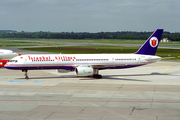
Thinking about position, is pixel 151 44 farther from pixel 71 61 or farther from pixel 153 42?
pixel 71 61

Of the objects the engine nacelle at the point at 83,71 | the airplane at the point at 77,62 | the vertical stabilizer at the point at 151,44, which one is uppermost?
the vertical stabilizer at the point at 151,44

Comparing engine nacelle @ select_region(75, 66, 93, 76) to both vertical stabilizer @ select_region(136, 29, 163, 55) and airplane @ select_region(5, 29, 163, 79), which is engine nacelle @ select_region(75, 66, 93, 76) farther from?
vertical stabilizer @ select_region(136, 29, 163, 55)

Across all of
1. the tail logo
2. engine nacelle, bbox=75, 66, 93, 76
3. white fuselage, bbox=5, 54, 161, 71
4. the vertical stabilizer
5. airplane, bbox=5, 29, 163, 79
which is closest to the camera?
engine nacelle, bbox=75, 66, 93, 76

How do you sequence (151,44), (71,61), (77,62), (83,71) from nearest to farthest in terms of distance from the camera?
(83,71), (71,61), (77,62), (151,44)

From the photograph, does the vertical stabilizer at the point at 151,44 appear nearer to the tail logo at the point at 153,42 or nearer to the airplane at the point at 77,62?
the tail logo at the point at 153,42

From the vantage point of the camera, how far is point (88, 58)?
4350cm

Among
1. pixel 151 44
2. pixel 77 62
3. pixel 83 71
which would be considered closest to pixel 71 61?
pixel 77 62

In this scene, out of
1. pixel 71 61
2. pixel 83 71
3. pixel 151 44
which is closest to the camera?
pixel 83 71

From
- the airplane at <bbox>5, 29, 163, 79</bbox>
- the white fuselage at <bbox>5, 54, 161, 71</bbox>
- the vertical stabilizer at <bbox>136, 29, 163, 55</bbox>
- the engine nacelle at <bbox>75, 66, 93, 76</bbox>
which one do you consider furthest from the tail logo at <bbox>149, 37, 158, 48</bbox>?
the engine nacelle at <bbox>75, 66, 93, 76</bbox>

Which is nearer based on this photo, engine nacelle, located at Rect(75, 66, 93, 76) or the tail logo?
engine nacelle, located at Rect(75, 66, 93, 76)

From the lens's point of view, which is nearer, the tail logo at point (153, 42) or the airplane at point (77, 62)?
the airplane at point (77, 62)

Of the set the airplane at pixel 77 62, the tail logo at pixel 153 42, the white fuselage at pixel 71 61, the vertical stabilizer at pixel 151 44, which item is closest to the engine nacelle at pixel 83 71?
the airplane at pixel 77 62

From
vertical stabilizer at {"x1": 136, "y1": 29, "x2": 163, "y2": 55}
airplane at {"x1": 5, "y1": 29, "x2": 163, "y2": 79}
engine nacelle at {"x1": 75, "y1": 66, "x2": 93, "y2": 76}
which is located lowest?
engine nacelle at {"x1": 75, "y1": 66, "x2": 93, "y2": 76}

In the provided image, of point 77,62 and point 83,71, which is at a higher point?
point 77,62
